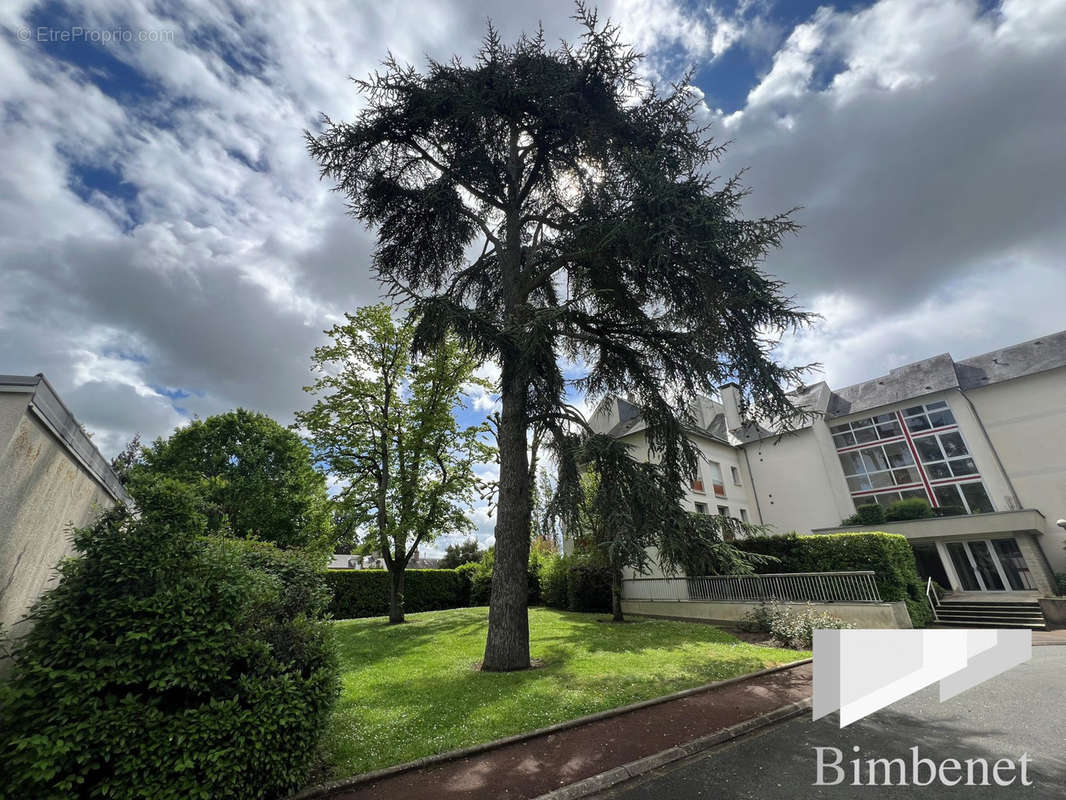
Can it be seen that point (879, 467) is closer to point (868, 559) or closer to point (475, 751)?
point (868, 559)

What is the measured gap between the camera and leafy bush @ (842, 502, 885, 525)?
22.2m

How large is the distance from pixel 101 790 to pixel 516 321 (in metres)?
8.87

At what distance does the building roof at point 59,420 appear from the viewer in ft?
13.1

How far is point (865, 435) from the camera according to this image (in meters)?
26.1

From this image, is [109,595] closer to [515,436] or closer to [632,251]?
[515,436]

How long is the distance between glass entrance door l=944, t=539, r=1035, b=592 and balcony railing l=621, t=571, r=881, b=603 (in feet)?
39.5

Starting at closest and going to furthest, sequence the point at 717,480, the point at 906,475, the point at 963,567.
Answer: the point at 963,567 < the point at 906,475 < the point at 717,480

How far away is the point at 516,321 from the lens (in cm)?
1016

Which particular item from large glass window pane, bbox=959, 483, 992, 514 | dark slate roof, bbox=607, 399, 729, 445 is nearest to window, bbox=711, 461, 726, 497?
dark slate roof, bbox=607, 399, 729, 445

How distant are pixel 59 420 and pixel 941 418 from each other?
110 ft

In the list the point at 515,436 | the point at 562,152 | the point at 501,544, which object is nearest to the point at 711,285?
the point at 515,436

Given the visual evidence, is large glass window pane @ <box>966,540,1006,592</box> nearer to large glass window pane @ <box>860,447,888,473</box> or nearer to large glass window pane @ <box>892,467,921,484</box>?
large glass window pane @ <box>892,467,921,484</box>

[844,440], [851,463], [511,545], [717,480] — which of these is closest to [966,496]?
[851,463]

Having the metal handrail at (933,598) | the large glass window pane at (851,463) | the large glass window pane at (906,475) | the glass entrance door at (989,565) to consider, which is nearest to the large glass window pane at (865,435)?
the large glass window pane at (851,463)
